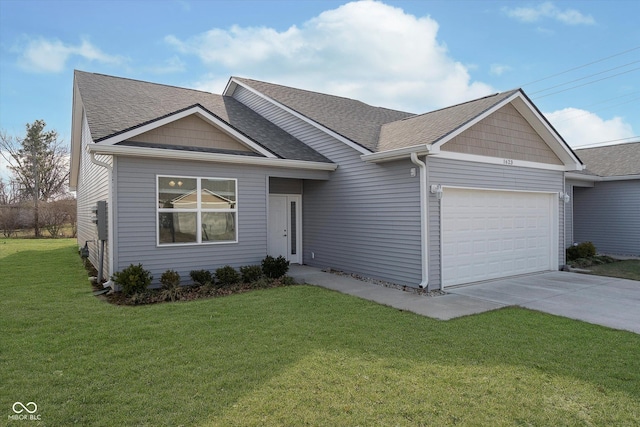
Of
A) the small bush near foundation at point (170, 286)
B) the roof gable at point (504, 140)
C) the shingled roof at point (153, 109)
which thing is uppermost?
the shingled roof at point (153, 109)

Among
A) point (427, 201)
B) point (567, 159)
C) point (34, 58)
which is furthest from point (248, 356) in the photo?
point (34, 58)

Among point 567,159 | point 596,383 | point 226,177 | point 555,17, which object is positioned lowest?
point 596,383

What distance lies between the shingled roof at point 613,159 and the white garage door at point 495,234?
538 centimetres

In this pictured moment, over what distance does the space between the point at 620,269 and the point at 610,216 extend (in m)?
4.36

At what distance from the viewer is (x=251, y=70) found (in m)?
18.5

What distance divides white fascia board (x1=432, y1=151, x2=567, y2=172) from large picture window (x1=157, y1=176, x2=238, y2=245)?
475cm

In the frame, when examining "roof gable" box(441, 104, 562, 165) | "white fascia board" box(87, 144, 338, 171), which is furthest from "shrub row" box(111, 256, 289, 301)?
"roof gable" box(441, 104, 562, 165)

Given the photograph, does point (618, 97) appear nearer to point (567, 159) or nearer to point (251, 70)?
point (567, 159)

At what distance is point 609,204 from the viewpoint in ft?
48.2

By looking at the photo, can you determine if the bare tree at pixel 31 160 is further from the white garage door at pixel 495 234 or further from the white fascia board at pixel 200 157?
the white garage door at pixel 495 234

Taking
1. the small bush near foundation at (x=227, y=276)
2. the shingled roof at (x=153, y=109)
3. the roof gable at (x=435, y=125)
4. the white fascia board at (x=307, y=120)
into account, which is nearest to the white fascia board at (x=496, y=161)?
the roof gable at (x=435, y=125)

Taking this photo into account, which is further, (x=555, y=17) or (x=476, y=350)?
(x=555, y=17)

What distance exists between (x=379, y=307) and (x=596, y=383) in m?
3.45

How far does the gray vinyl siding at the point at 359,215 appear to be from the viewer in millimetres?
8641
